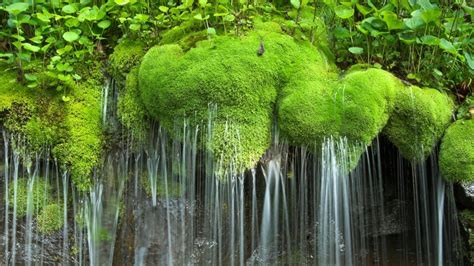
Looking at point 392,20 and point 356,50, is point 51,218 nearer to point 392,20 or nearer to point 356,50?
point 356,50

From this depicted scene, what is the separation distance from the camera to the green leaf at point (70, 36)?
424 cm

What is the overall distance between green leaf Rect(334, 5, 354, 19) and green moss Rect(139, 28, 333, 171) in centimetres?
47

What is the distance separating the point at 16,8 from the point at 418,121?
3.46 meters

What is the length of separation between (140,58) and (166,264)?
1.85m

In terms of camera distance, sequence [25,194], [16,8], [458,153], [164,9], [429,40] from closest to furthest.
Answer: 1. [458,153]
2. [429,40]
3. [16,8]
4. [164,9]
5. [25,194]

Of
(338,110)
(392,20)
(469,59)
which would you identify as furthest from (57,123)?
(469,59)

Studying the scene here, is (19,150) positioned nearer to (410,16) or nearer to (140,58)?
(140,58)

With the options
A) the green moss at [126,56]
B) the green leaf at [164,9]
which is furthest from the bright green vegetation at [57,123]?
the green leaf at [164,9]

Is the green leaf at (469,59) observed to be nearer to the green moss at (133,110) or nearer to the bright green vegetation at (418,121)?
the bright green vegetation at (418,121)

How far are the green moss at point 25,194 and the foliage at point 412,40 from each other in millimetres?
2895

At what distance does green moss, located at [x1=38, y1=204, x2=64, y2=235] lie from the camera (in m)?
4.47

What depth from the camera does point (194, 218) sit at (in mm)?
4457

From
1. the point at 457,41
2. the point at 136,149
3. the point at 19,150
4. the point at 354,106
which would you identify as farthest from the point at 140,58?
the point at 457,41

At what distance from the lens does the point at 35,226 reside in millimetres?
4465
